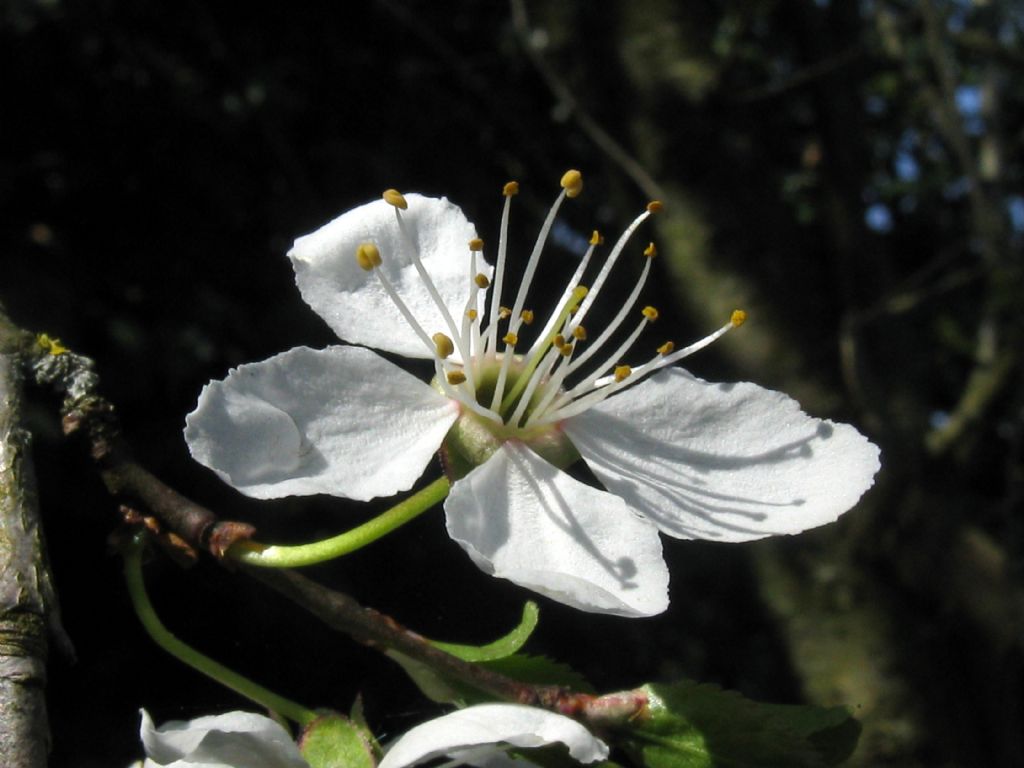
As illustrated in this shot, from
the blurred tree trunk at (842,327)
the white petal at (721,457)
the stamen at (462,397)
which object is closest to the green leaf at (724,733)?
the white petal at (721,457)

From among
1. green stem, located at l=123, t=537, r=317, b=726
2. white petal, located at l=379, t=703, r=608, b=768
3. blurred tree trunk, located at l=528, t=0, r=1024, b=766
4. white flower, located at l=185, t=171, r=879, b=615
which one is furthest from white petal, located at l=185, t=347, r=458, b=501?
blurred tree trunk, located at l=528, t=0, r=1024, b=766

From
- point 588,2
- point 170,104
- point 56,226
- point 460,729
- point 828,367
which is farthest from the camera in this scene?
point 588,2

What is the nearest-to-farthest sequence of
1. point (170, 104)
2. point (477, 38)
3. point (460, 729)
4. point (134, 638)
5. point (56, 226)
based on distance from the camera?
point (460, 729) → point (134, 638) → point (56, 226) → point (170, 104) → point (477, 38)

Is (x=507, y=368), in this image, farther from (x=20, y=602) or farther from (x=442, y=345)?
(x=20, y=602)

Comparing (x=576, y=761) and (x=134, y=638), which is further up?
(x=134, y=638)

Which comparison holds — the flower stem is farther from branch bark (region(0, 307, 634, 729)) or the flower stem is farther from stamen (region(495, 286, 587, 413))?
stamen (region(495, 286, 587, 413))

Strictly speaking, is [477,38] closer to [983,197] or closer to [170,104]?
[170,104]

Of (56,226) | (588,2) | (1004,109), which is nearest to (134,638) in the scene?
(56,226)

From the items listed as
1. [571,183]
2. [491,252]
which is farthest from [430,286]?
[491,252]
